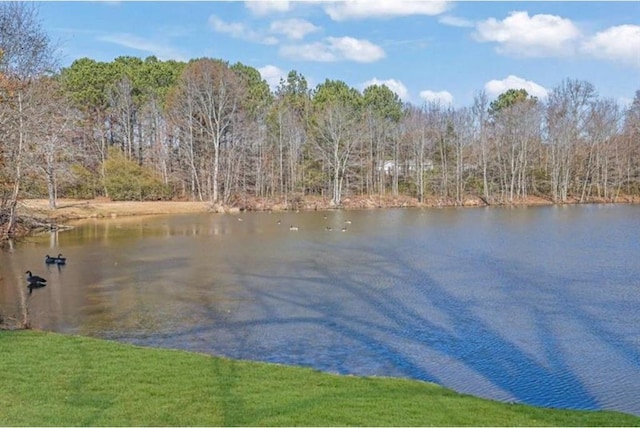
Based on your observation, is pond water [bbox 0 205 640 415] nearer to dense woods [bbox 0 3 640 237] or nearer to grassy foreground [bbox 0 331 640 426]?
grassy foreground [bbox 0 331 640 426]

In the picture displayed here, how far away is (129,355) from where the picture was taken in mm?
9367

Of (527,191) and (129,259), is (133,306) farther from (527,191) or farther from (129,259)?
(527,191)

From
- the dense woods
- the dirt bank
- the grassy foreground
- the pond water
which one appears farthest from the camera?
the dense woods

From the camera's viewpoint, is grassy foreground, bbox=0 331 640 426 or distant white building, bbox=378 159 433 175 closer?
grassy foreground, bbox=0 331 640 426

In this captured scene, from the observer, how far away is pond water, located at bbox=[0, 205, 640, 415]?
Answer: 426 inches

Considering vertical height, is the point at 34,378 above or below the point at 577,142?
below

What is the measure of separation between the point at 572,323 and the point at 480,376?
4.61 m

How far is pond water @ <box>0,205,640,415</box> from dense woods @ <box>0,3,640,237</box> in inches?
1142

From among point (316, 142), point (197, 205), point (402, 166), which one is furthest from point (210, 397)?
point (402, 166)

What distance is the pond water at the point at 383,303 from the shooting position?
10.8 metres

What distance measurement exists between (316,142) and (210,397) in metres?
59.3

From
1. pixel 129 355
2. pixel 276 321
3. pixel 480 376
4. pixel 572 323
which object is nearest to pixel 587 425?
pixel 480 376

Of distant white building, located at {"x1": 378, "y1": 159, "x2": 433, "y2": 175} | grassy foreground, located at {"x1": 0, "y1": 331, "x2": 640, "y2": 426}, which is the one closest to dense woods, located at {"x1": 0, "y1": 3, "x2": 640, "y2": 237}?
distant white building, located at {"x1": 378, "y1": 159, "x2": 433, "y2": 175}

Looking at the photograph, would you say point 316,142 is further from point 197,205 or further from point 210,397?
point 210,397
